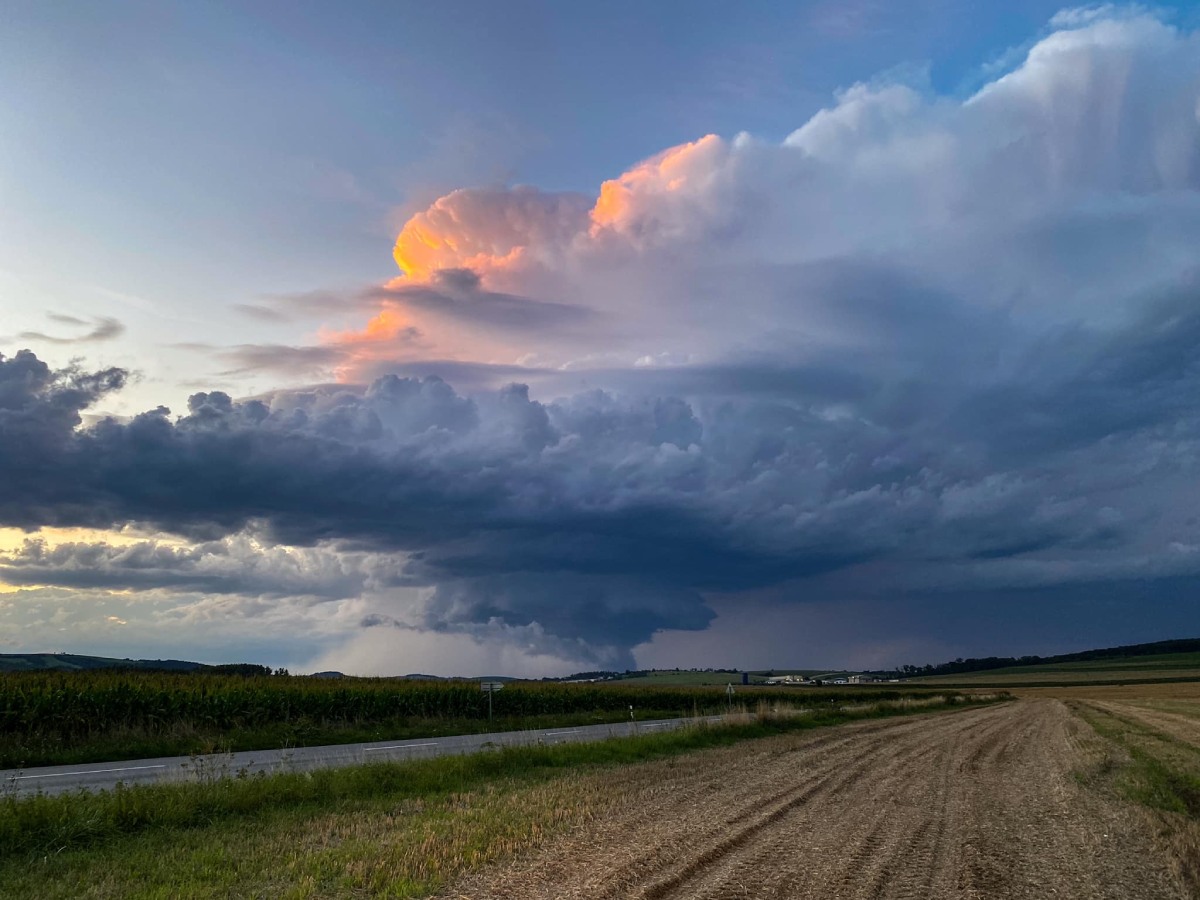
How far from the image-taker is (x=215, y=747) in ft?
92.8

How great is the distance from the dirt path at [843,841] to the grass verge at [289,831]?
3.58 ft

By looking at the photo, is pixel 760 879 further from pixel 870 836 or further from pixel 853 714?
pixel 853 714

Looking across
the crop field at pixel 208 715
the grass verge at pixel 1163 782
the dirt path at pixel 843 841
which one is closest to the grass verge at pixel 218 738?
the crop field at pixel 208 715

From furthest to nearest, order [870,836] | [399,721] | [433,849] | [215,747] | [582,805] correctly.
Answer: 1. [399,721]
2. [215,747]
3. [582,805]
4. [870,836]
5. [433,849]

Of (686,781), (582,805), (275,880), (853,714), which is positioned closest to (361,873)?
(275,880)

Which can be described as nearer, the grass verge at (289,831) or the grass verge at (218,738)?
the grass verge at (289,831)

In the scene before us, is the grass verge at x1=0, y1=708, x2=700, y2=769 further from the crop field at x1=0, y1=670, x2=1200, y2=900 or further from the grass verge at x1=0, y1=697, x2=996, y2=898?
the crop field at x1=0, y1=670, x2=1200, y2=900

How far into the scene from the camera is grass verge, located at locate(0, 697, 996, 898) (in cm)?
1018

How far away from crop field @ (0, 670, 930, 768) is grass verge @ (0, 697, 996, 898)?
5262 millimetres

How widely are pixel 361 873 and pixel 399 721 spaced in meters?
31.9

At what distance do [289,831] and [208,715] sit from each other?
74.9 feet

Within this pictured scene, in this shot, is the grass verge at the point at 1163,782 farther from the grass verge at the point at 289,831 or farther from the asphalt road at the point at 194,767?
the asphalt road at the point at 194,767

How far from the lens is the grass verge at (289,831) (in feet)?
33.4

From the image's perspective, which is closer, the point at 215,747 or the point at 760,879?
the point at 760,879
